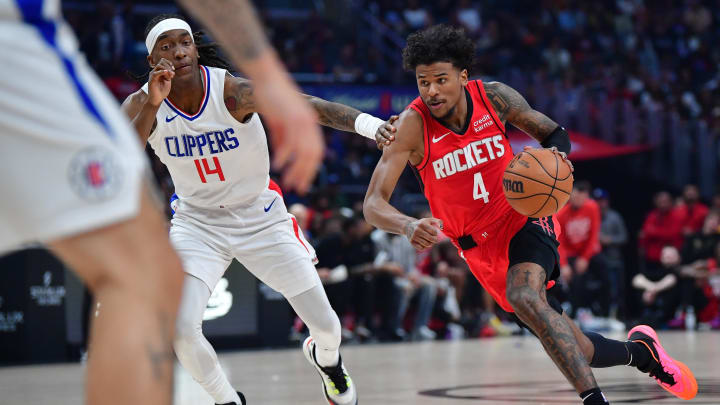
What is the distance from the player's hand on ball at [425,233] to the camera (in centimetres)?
452

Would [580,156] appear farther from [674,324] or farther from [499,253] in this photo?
[499,253]

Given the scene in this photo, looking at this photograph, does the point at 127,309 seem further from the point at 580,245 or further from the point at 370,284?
the point at 580,245

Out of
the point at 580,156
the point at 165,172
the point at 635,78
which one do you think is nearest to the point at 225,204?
the point at 165,172

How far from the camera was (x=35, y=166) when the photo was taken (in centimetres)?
195

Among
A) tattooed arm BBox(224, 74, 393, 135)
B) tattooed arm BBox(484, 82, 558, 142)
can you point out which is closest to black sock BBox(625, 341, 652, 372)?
tattooed arm BBox(484, 82, 558, 142)

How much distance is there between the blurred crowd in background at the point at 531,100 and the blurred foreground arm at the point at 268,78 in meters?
8.88

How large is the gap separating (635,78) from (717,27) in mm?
3514

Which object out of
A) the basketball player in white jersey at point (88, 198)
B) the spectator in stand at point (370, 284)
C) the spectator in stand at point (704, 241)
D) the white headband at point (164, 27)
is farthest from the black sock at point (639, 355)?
the spectator in stand at point (704, 241)

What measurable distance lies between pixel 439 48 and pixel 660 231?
11.3 metres

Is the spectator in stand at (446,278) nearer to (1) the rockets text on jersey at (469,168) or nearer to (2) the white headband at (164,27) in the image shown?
(1) the rockets text on jersey at (469,168)

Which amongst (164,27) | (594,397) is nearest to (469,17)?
(164,27)

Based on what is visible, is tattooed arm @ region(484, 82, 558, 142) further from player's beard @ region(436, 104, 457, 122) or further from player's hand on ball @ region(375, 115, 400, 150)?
Answer: player's hand on ball @ region(375, 115, 400, 150)

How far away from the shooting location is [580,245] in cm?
1437

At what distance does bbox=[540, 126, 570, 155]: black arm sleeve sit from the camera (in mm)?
5375
